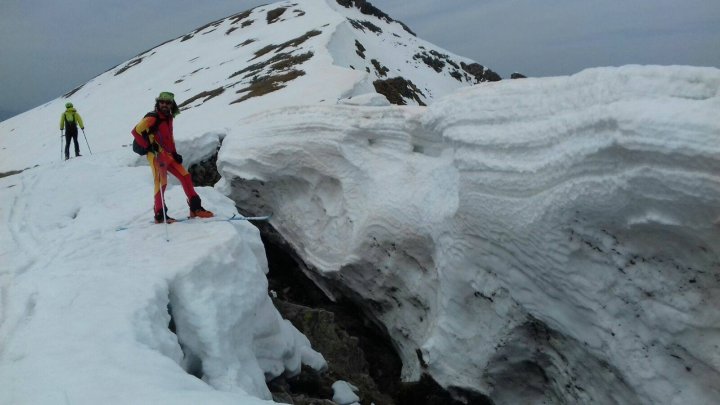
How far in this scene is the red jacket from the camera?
966cm

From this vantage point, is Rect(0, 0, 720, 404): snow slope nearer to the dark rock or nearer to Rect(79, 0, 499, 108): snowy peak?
the dark rock

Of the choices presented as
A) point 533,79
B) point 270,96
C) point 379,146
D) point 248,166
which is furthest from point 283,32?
point 533,79

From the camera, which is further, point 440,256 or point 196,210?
point 196,210

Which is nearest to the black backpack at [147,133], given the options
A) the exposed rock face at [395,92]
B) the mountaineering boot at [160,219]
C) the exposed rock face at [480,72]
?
the mountaineering boot at [160,219]

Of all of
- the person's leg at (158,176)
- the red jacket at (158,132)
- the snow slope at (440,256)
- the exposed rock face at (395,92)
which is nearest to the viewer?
the snow slope at (440,256)

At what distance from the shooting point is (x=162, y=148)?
10.2m

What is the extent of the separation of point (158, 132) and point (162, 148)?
30cm

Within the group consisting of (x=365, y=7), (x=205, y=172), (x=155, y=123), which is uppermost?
(x=365, y=7)

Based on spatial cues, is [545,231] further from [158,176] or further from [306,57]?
[306,57]

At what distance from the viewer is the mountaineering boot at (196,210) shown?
10.4m

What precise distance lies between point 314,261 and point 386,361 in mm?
2841

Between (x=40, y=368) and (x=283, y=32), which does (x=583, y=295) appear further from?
(x=283, y=32)

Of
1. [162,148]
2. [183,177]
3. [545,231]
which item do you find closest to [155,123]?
[162,148]

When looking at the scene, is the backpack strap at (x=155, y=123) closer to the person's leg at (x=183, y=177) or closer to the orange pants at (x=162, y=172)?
the orange pants at (x=162, y=172)
